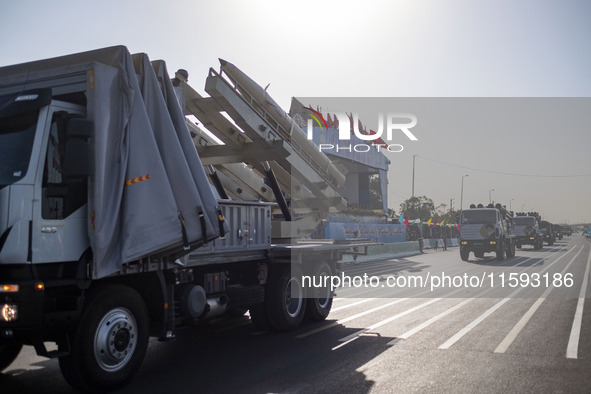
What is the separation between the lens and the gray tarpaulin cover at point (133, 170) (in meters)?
5.25

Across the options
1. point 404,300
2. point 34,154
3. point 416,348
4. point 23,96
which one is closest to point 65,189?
point 34,154

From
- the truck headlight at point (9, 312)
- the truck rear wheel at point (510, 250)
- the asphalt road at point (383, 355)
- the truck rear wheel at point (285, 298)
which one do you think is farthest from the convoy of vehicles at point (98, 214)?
the truck rear wheel at point (510, 250)

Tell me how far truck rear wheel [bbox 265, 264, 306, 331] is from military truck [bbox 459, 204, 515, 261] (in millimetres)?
20552

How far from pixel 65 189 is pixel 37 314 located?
1182 mm

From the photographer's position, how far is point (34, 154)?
503cm

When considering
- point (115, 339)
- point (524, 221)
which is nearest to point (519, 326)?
point (115, 339)

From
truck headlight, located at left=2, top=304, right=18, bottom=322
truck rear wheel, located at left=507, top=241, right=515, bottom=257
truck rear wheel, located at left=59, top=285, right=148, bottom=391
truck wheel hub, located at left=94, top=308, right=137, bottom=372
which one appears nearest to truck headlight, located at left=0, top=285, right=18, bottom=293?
truck headlight, located at left=2, top=304, right=18, bottom=322

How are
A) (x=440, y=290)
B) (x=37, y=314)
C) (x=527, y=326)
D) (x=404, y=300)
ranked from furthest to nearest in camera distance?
(x=440, y=290) → (x=404, y=300) → (x=527, y=326) → (x=37, y=314)

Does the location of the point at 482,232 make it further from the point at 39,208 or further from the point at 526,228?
the point at 39,208

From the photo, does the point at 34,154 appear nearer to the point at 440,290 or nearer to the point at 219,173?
the point at 219,173

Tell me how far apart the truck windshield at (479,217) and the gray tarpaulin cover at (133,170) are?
2447 cm

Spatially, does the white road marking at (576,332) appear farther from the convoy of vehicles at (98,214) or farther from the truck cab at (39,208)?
the truck cab at (39,208)

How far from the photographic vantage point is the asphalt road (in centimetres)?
561

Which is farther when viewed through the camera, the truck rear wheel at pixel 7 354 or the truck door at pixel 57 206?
the truck rear wheel at pixel 7 354
